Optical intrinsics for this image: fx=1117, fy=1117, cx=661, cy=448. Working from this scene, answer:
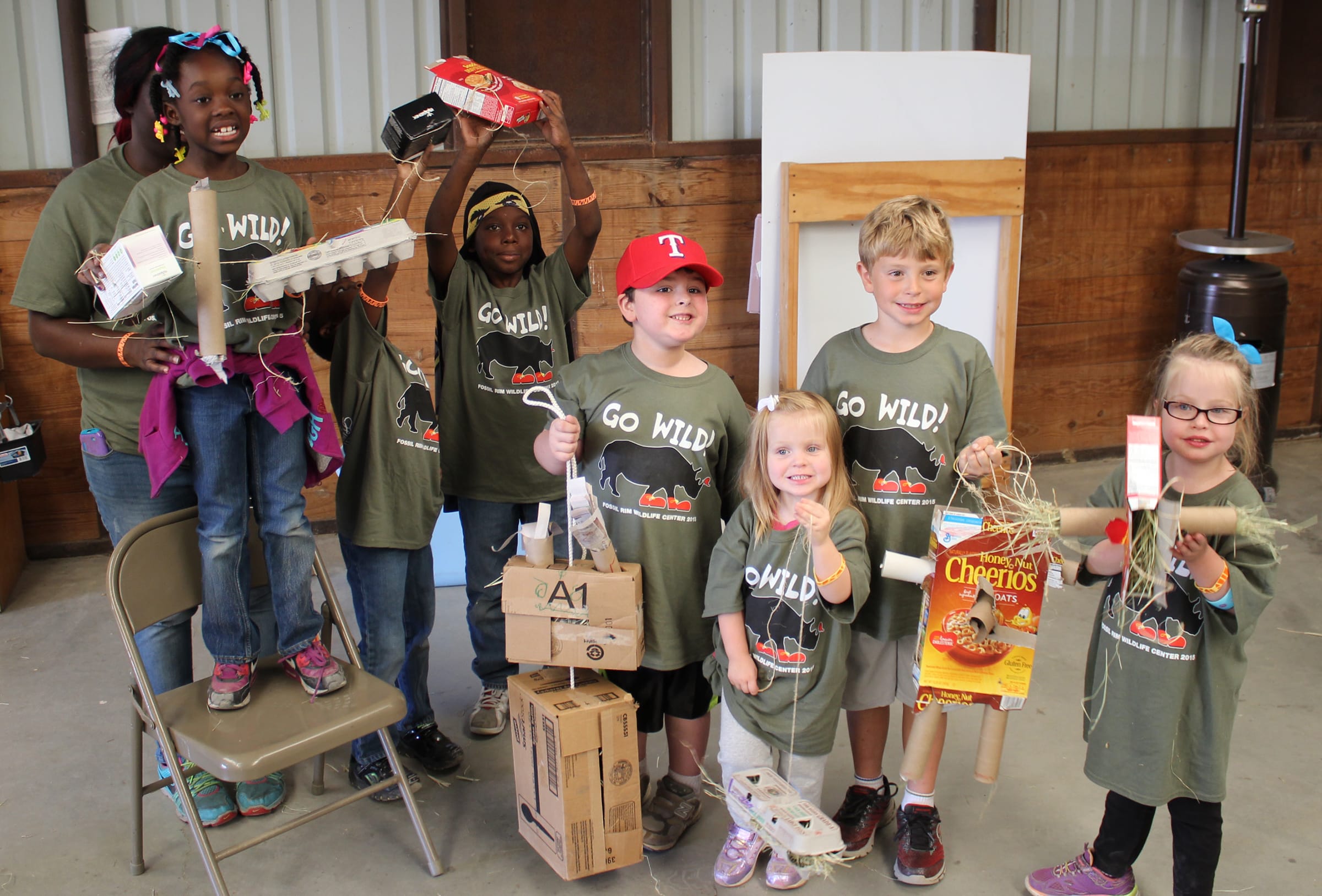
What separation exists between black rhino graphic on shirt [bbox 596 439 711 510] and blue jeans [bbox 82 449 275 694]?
3.10ft

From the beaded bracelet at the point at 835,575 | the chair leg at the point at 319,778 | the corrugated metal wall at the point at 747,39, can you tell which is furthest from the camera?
the corrugated metal wall at the point at 747,39

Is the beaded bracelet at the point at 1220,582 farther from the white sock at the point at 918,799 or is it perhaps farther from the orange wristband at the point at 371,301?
the orange wristband at the point at 371,301

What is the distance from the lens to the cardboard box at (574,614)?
222 centimetres

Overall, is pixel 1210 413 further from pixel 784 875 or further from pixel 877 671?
pixel 784 875

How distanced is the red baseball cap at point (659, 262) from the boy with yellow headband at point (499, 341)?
43 centimetres

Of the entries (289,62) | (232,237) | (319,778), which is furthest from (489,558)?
(289,62)

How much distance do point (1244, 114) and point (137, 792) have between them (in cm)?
468

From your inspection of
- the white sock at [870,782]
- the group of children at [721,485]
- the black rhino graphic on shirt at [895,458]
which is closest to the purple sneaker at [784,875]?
the group of children at [721,485]

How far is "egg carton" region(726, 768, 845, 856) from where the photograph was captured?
2078 mm

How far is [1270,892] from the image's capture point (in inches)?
92.7

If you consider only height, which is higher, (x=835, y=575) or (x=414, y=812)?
(x=835, y=575)

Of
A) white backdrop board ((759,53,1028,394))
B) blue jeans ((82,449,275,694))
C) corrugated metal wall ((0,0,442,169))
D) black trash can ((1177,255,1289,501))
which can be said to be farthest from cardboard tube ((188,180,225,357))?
black trash can ((1177,255,1289,501))

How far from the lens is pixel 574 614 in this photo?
7.34ft

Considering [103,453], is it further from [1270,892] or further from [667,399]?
[1270,892]
